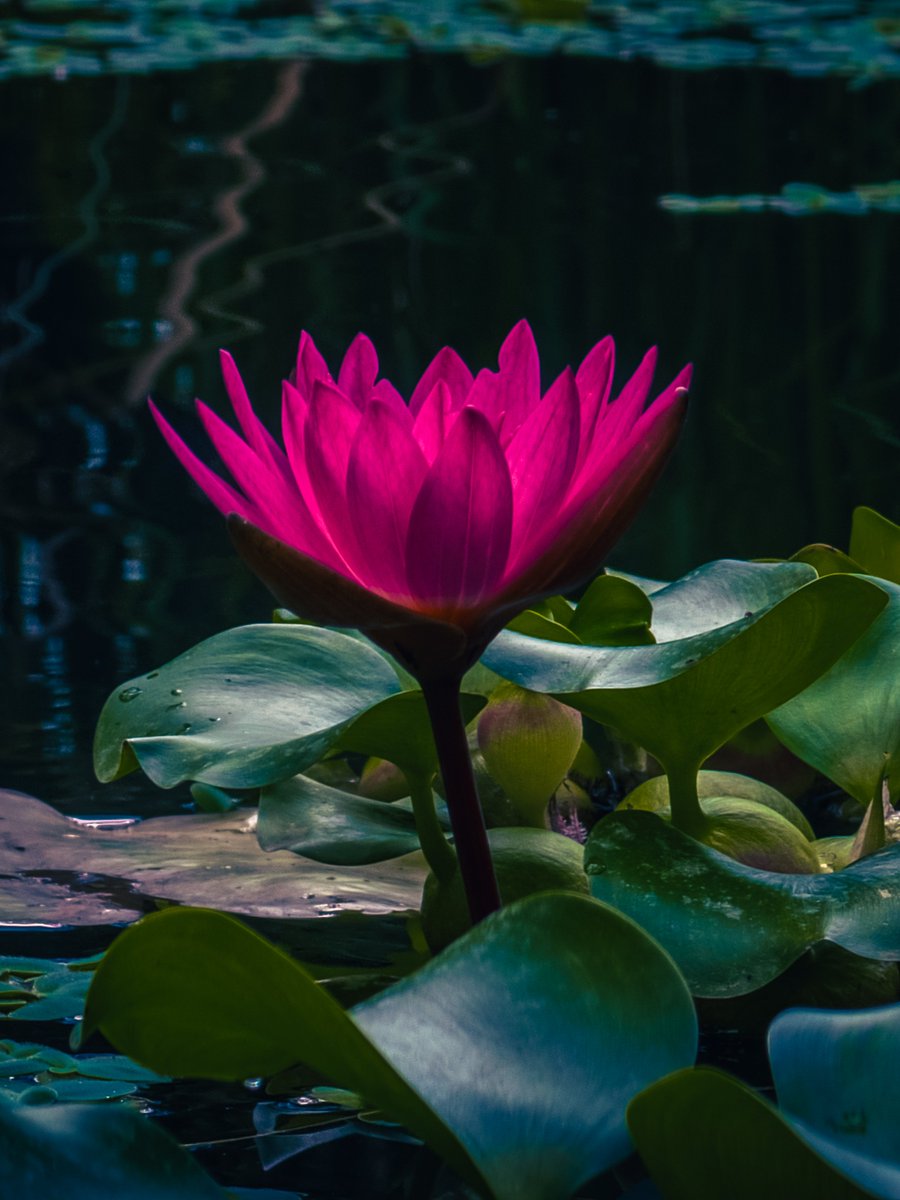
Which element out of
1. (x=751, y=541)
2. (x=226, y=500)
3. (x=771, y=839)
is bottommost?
(x=751, y=541)

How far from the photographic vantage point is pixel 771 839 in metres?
0.77

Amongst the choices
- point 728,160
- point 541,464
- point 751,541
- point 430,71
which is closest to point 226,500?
point 541,464

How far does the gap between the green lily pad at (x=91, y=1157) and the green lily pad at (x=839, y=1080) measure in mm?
184

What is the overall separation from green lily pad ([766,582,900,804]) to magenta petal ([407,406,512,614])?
0.88 ft

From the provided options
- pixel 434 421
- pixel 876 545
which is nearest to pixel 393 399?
pixel 434 421

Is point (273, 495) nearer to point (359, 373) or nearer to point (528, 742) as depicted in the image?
point (359, 373)

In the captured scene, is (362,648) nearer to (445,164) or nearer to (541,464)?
(541,464)

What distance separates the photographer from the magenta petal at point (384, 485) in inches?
22.0

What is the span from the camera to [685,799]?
29.6 inches

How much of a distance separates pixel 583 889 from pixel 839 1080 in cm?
30

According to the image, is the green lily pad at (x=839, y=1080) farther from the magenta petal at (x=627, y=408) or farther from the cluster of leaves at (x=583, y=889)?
the magenta petal at (x=627, y=408)

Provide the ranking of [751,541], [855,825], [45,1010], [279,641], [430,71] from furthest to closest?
[430,71]
[751,541]
[855,825]
[279,641]
[45,1010]

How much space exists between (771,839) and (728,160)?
3906mm

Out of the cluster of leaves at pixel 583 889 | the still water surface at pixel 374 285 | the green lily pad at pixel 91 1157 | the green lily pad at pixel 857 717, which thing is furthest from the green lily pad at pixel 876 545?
the green lily pad at pixel 91 1157
